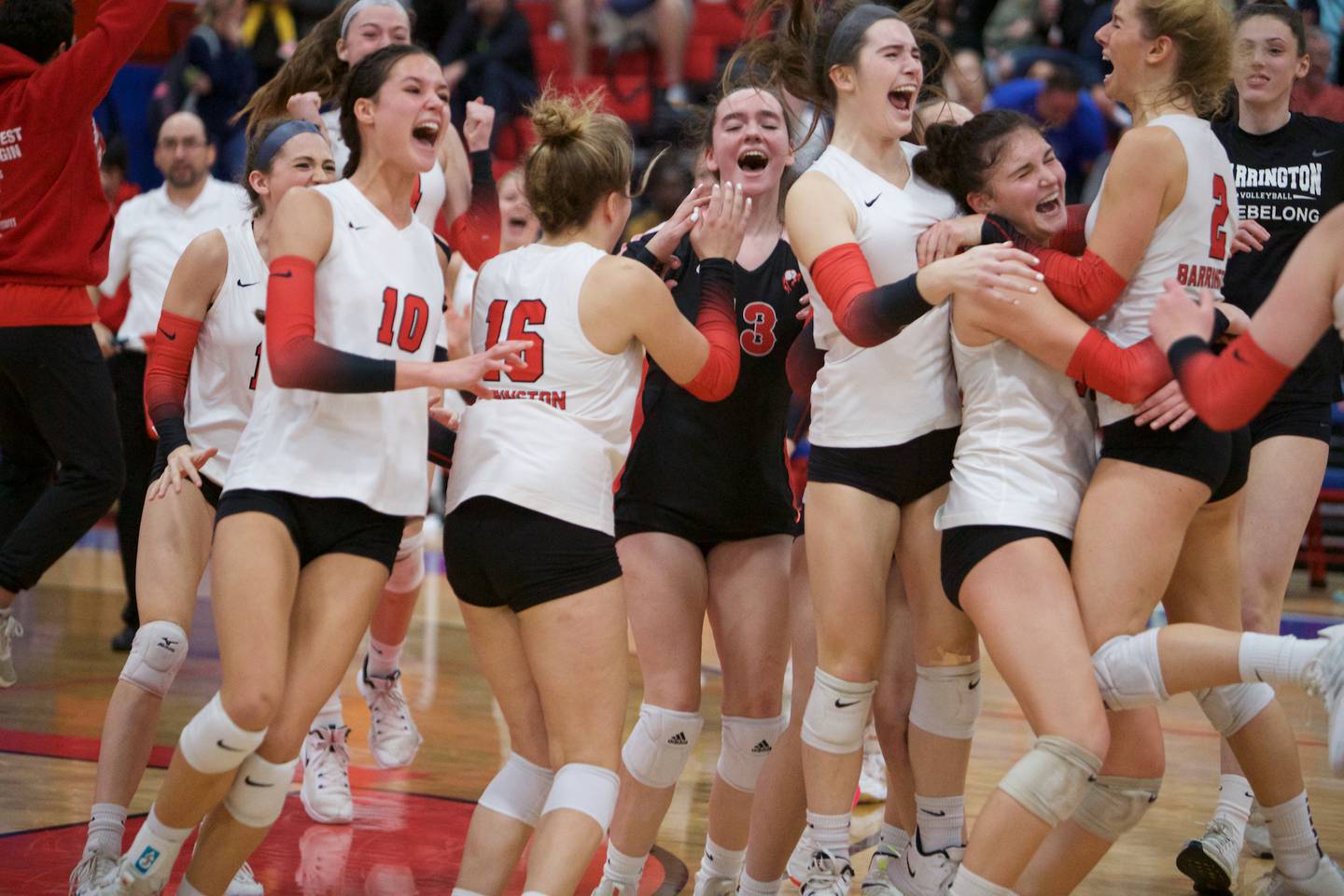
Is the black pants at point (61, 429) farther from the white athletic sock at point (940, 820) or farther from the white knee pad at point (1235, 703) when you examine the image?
the white knee pad at point (1235, 703)

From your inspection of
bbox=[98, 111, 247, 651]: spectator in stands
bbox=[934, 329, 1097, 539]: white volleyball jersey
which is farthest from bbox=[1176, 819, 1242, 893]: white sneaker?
bbox=[98, 111, 247, 651]: spectator in stands

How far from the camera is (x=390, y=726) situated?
5.11m

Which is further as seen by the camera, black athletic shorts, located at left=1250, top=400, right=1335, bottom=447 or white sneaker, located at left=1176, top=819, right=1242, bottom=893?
black athletic shorts, located at left=1250, top=400, right=1335, bottom=447

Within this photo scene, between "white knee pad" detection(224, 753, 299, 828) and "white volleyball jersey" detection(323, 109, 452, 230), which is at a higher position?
"white volleyball jersey" detection(323, 109, 452, 230)

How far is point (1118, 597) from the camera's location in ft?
11.0

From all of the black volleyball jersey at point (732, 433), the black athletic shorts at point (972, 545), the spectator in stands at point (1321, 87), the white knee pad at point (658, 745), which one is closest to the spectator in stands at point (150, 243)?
the black volleyball jersey at point (732, 433)

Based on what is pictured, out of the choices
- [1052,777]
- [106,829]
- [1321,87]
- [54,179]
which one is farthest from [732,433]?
[1321,87]

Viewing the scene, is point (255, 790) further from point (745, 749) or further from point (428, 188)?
point (428, 188)

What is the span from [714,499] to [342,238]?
3.94 ft

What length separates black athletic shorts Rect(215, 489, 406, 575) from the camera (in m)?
3.35

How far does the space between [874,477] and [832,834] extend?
85cm

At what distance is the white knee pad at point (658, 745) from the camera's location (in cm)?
398

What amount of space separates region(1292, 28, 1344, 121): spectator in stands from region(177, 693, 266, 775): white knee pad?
6.26 metres

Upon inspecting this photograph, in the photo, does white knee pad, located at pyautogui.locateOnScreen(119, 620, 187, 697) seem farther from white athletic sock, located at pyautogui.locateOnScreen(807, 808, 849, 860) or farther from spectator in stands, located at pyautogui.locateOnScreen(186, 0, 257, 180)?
spectator in stands, located at pyautogui.locateOnScreen(186, 0, 257, 180)
